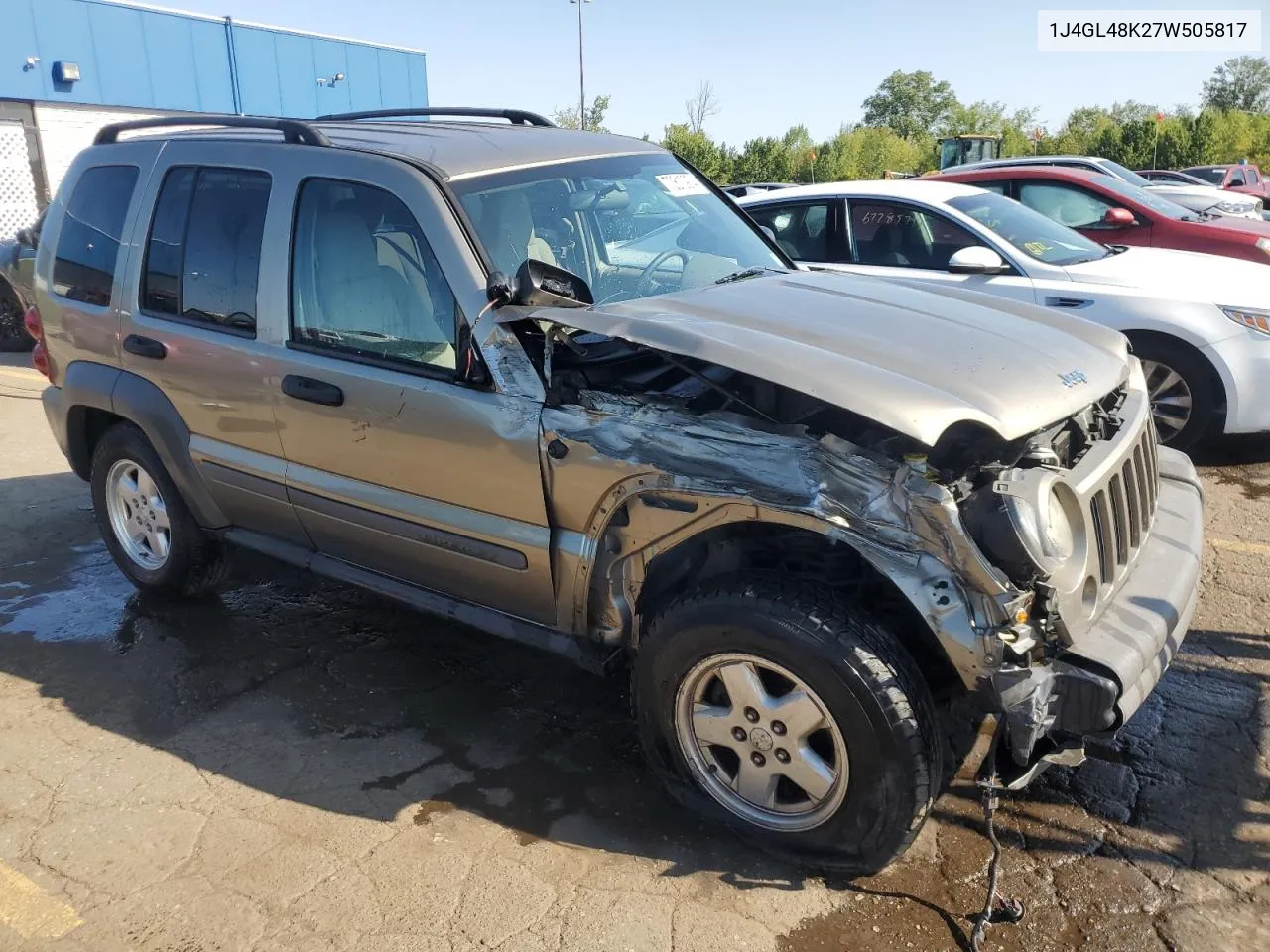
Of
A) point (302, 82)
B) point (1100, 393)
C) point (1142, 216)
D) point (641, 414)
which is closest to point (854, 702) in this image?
point (641, 414)

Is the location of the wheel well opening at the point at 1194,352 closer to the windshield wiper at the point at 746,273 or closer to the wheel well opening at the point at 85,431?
the windshield wiper at the point at 746,273

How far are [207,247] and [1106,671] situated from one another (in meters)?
3.48

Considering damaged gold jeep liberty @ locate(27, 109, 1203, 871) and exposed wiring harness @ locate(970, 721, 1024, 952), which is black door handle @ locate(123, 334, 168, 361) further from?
exposed wiring harness @ locate(970, 721, 1024, 952)

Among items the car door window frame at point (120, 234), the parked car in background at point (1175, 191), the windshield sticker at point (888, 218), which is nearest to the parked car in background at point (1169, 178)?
the parked car in background at point (1175, 191)

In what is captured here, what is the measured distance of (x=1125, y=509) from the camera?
9.52ft

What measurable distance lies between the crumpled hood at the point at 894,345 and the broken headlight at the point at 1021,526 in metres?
0.15

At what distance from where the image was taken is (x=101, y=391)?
14.3ft

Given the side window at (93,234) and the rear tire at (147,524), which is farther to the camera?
the rear tire at (147,524)

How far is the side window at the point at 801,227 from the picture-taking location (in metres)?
7.02

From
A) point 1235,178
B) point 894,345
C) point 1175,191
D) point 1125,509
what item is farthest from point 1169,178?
point 894,345

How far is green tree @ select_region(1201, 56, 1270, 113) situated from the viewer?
7238cm

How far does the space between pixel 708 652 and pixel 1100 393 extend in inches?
56.0

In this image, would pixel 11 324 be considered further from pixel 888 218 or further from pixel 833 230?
pixel 888 218

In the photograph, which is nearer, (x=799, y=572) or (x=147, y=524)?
(x=799, y=572)
